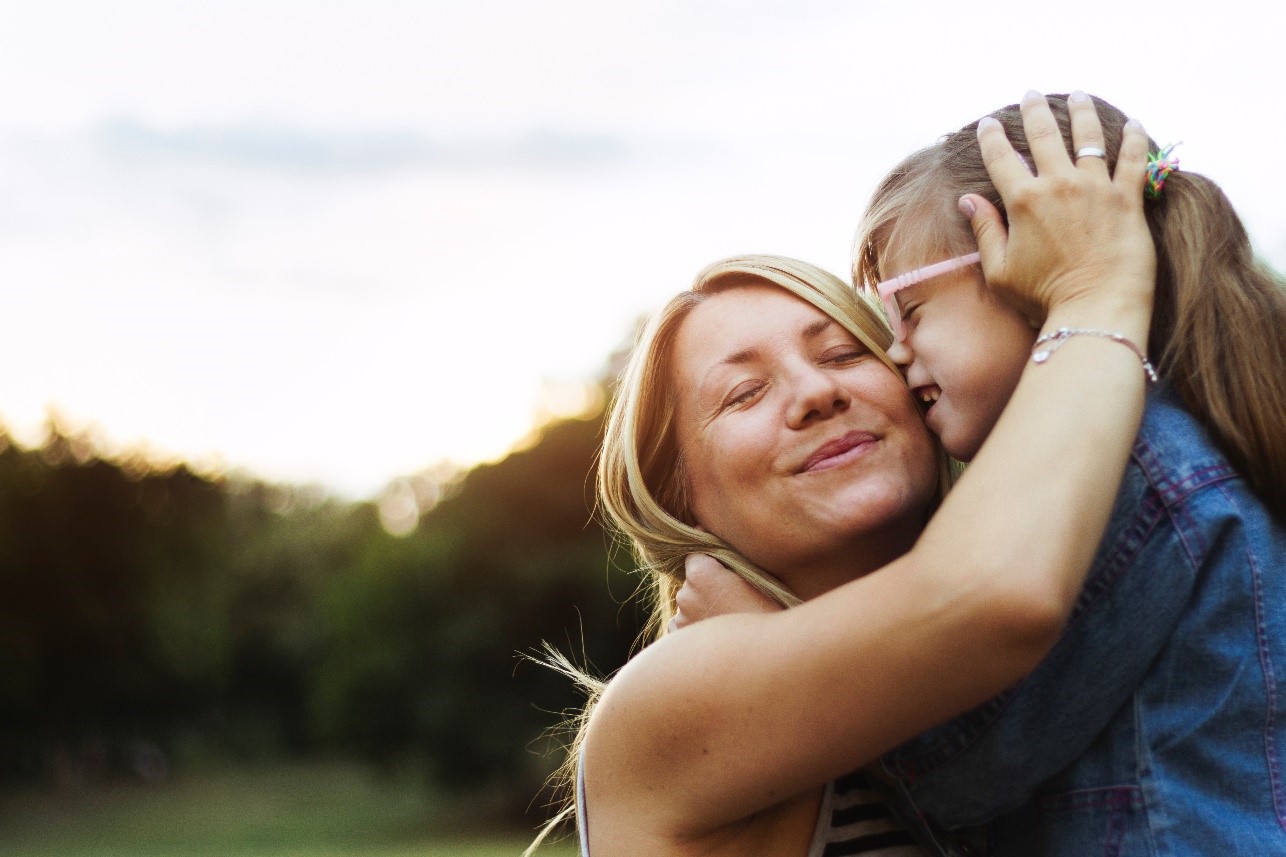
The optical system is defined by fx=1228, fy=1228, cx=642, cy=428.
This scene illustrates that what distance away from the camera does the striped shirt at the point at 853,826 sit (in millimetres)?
2701

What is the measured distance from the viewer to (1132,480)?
2.34 metres

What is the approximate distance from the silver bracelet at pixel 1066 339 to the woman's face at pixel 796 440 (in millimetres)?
681

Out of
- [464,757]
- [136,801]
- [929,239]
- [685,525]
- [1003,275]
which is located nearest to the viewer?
[1003,275]

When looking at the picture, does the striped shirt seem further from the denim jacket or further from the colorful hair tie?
the colorful hair tie

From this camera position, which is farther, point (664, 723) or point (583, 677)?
point (583, 677)

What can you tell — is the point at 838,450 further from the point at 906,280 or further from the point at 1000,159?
the point at 1000,159

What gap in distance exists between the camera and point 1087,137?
2.65m

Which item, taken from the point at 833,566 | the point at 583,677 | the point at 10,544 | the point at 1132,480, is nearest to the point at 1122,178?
the point at 1132,480

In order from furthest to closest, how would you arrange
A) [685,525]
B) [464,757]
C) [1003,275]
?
1. [464,757]
2. [685,525]
3. [1003,275]

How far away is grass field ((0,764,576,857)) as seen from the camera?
33.5m

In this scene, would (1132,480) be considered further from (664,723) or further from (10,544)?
(10,544)

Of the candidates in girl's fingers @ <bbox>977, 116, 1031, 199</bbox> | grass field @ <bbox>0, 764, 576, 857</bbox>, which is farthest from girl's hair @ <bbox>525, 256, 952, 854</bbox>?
grass field @ <bbox>0, 764, 576, 857</bbox>

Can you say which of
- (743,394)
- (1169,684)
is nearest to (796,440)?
(743,394)

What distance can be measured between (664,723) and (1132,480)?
1018mm
